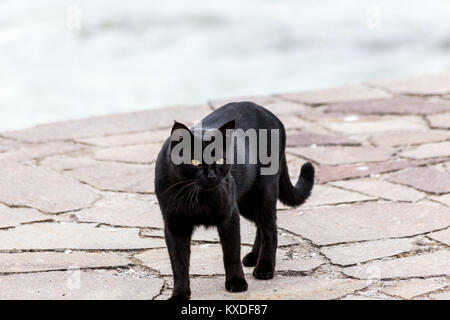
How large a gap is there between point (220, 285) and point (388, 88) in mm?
3910

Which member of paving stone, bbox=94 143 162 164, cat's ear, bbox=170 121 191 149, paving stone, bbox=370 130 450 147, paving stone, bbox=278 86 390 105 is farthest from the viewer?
paving stone, bbox=278 86 390 105

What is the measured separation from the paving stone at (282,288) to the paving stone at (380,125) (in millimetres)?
2484

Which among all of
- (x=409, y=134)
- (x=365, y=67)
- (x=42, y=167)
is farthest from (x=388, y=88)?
(x=42, y=167)

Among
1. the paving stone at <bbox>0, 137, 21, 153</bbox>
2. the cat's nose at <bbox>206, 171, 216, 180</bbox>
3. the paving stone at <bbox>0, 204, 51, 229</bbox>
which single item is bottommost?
the paving stone at <bbox>0, 204, 51, 229</bbox>

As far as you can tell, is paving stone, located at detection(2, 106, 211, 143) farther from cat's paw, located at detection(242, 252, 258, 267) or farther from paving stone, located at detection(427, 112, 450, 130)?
cat's paw, located at detection(242, 252, 258, 267)

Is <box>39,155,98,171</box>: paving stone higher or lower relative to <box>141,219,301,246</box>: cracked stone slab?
higher

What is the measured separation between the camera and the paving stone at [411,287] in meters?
3.47

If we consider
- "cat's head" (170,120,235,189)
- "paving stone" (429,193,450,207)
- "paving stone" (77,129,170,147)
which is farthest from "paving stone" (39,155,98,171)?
"cat's head" (170,120,235,189)

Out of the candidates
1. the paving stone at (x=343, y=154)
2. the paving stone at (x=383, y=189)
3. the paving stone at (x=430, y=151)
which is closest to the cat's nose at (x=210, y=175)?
the paving stone at (x=383, y=189)

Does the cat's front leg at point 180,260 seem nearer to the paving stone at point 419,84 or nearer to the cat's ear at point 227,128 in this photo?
the cat's ear at point 227,128

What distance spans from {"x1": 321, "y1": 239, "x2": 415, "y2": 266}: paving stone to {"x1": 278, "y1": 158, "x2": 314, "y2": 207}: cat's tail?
0.26m

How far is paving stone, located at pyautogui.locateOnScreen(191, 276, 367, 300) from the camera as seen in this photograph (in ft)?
11.5

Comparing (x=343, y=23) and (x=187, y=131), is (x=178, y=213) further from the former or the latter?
(x=343, y=23)

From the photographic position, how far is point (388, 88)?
23.6 ft
